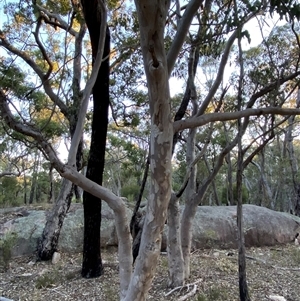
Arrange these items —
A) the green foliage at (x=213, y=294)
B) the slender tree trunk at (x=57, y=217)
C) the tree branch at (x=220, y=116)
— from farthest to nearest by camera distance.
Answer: the slender tree trunk at (x=57, y=217)
the green foliage at (x=213, y=294)
the tree branch at (x=220, y=116)

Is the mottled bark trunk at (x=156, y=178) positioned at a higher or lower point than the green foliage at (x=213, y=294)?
higher

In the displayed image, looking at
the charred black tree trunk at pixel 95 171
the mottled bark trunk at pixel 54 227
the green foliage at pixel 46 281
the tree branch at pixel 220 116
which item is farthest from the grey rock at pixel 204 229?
the tree branch at pixel 220 116

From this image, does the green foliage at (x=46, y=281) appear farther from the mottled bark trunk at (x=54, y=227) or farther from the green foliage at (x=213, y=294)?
the green foliage at (x=213, y=294)

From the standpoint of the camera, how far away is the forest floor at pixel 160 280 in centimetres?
442

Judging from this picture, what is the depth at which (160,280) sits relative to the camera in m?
5.03

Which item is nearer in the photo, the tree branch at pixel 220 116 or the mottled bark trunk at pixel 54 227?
the tree branch at pixel 220 116

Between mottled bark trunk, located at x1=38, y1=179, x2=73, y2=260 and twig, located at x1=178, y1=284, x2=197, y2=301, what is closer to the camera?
twig, located at x1=178, y1=284, x2=197, y2=301

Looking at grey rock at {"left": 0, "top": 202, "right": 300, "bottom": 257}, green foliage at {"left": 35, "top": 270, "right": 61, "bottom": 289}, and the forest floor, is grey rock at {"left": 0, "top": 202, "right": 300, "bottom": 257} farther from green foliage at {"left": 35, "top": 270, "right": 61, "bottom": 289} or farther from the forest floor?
green foliage at {"left": 35, "top": 270, "right": 61, "bottom": 289}

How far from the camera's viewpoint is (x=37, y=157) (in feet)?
61.6

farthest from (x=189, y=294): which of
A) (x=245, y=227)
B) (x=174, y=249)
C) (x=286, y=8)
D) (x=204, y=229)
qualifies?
(x=245, y=227)

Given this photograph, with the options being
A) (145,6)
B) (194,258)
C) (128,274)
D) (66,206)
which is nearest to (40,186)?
(66,206)

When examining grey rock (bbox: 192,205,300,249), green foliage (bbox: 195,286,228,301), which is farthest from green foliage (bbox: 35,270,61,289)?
grey rock (bbox: 192,205,300,249)

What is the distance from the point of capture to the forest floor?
4.42 metres

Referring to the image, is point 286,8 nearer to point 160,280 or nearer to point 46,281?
point 160,280
